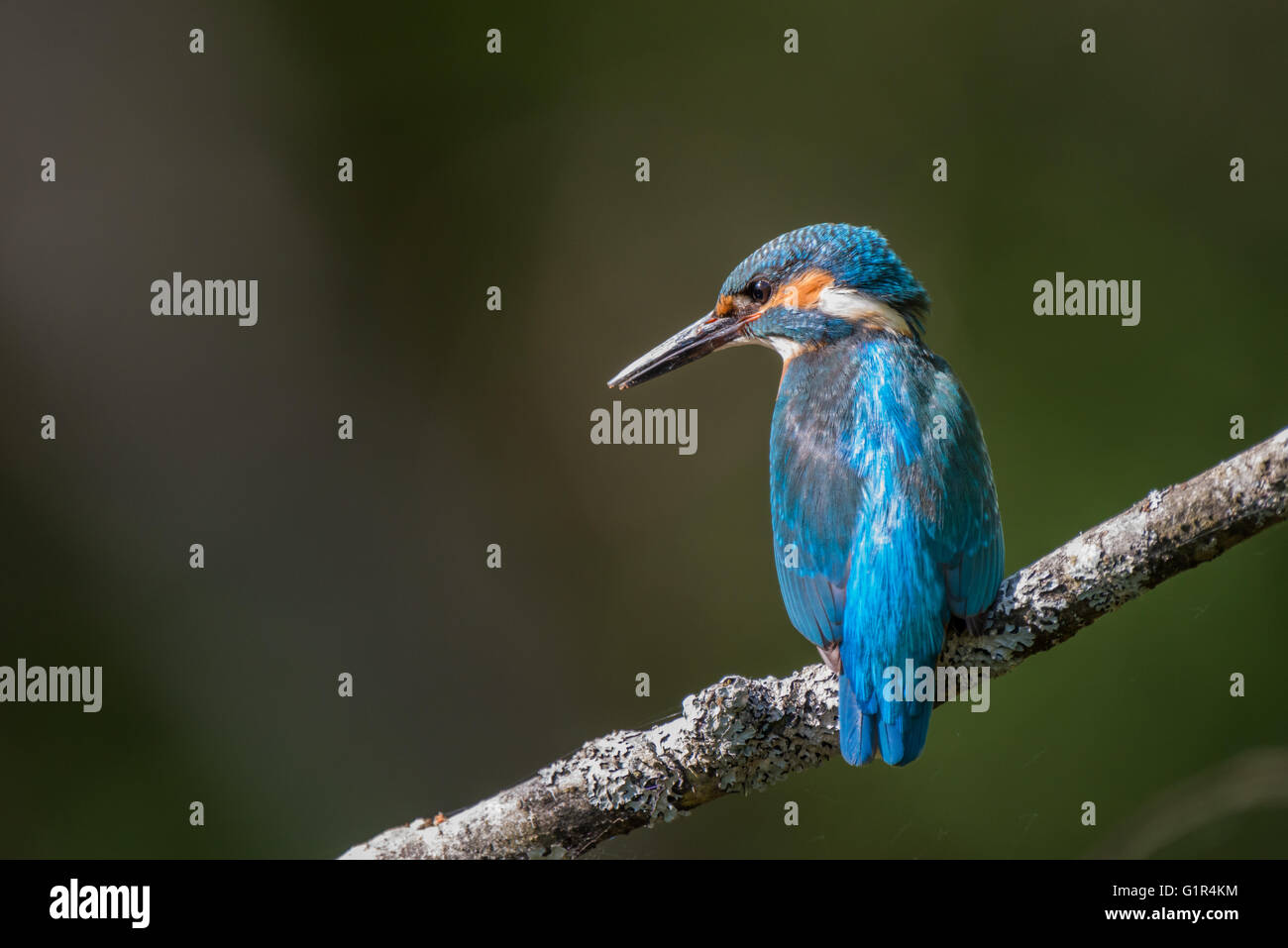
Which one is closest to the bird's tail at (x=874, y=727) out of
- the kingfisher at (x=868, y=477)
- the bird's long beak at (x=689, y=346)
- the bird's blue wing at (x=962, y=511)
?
the kingfisher at (x=868, y=477)

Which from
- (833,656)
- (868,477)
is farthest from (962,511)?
(833,656)

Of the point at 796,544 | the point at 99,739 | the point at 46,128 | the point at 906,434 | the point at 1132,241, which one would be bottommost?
the point at 99,739

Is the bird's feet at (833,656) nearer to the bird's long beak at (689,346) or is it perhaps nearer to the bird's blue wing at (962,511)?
the bird's blue wing at (962,511)

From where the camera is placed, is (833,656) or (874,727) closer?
(874,727)

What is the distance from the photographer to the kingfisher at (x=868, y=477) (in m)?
1.99

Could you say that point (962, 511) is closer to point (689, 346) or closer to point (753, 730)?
point (753, 730)

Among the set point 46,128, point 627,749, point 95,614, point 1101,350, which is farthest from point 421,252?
point 627,749

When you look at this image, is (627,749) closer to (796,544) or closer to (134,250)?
(796,544)

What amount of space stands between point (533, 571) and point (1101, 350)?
225cm

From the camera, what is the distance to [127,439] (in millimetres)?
4570

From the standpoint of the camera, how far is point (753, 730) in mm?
1881

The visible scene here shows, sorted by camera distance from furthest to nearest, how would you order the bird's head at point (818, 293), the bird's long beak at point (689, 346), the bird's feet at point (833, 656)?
the bird's long beak at point (689, 346) < the bird's head at point (818, 293) < the bird's feet at point (833, 656)

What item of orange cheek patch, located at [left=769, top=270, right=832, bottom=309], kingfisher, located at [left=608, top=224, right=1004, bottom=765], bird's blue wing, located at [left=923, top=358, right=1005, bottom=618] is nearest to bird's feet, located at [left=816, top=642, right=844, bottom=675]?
kingfisher, located at [left=608, top=224, right=1004, bottom=765]

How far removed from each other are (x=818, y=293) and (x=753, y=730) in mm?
1128
